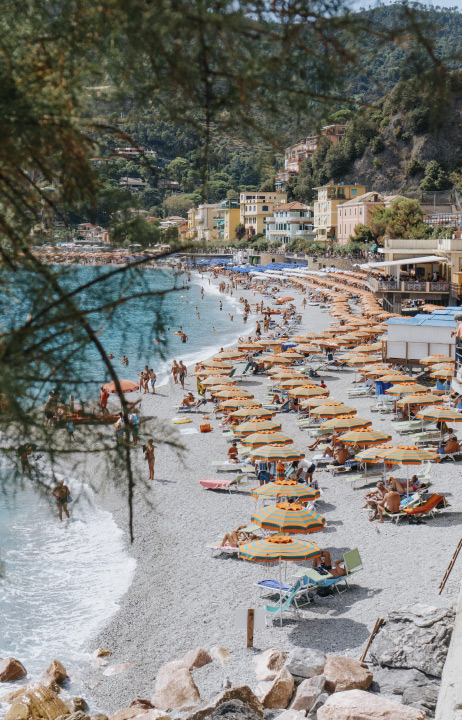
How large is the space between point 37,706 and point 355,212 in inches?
2969

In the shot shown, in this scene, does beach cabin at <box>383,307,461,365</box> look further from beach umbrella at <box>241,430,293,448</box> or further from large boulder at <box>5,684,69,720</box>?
large boulder at <box>5,684,69,720</box>

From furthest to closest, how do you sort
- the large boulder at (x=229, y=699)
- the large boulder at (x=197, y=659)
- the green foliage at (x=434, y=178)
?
the green foliage at (x=434, y=178) < the large boulder at (x=197, y=659) < the large boulder at (x=229, y=699)

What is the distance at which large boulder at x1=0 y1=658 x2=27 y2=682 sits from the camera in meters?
9.89

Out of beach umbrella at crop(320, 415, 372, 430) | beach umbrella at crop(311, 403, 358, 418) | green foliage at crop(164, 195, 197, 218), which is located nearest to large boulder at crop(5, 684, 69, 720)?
green foliage at crop(164, 195, 197, 218)

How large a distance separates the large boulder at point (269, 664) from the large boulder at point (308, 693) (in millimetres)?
761

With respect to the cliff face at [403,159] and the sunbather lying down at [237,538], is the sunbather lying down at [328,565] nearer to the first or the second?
the sunbather lying down at [237,538]

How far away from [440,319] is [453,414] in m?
8.53

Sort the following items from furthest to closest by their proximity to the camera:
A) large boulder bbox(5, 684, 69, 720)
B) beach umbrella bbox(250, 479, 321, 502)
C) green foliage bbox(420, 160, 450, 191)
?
green foliage bbox(420, 160, 450, 191) → beach umbrella bbox(250, 479, 321, 502) → large boulder bbox(5, 684, 69, 720)

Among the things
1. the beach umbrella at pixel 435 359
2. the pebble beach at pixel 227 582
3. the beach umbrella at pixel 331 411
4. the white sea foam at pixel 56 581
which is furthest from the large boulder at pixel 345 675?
the beach umbrella at pixel 435 359

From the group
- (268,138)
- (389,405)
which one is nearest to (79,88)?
(268,138)

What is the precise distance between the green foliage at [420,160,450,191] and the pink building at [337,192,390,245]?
536 centimetres

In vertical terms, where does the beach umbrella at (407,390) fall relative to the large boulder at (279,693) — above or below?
above

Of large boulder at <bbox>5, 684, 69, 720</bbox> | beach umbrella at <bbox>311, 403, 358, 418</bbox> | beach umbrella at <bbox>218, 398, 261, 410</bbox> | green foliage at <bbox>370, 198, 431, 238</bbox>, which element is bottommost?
large boulder at <bbox>5, 684, 69, 720</bbox>

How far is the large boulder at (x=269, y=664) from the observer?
8664 mm
